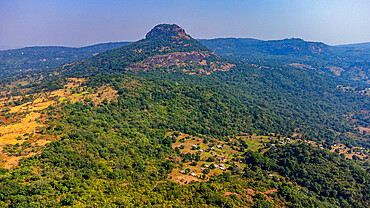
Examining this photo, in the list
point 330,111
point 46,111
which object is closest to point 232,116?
point 46,111

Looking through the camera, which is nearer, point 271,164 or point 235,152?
point 271,164

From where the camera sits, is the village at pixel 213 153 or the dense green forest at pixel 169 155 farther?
the village at pixel 213 153

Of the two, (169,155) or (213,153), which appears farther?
(213,153)

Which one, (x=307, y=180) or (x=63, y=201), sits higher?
(x=63, y=201)

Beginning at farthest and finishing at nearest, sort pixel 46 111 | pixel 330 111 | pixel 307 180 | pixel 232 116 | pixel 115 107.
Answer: pixel 330 111 < pixel 232 116 < pixel 115 107 < pixel 46 111 < pixel 307 180

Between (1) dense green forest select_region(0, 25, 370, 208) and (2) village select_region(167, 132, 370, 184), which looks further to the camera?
(2) village select_region(167, 132, 370, 184)

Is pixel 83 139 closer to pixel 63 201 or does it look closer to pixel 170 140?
pixel 63 201

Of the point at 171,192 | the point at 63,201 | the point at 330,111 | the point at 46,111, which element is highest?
the point at 46,111

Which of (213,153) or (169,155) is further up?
(169,155)

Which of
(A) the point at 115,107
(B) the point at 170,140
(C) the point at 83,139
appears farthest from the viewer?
(A) the point at 115,107
